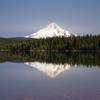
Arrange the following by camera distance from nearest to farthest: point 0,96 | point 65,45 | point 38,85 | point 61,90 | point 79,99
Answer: point 79,99 < point 0,96 < point 61,90 < point 38,85 < point 65,45

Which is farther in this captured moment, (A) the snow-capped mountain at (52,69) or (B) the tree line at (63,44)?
(B) the tree line at (63,44)

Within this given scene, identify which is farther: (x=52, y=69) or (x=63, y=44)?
(x=63, y=44)

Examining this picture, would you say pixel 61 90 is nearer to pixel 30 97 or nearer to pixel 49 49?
pixel 30 97

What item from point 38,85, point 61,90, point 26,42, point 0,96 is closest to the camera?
point 0,96

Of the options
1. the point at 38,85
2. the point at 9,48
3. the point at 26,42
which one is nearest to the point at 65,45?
the point at 26,42

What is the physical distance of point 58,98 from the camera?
19172 millimetres

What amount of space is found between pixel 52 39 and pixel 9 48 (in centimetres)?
2268

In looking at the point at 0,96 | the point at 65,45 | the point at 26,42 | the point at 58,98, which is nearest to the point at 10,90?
the point at 0,96

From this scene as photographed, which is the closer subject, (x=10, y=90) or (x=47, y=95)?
(x=47, y=95)

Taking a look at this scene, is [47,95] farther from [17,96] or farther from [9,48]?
[9,48]

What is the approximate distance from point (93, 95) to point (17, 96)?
449cm

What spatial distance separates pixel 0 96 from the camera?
2006 centimetres

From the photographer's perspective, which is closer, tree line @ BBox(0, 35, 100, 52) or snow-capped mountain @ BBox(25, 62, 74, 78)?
snow-capped mountain @ BBox(25, 62, 74, 78)

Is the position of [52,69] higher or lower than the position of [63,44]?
lower
